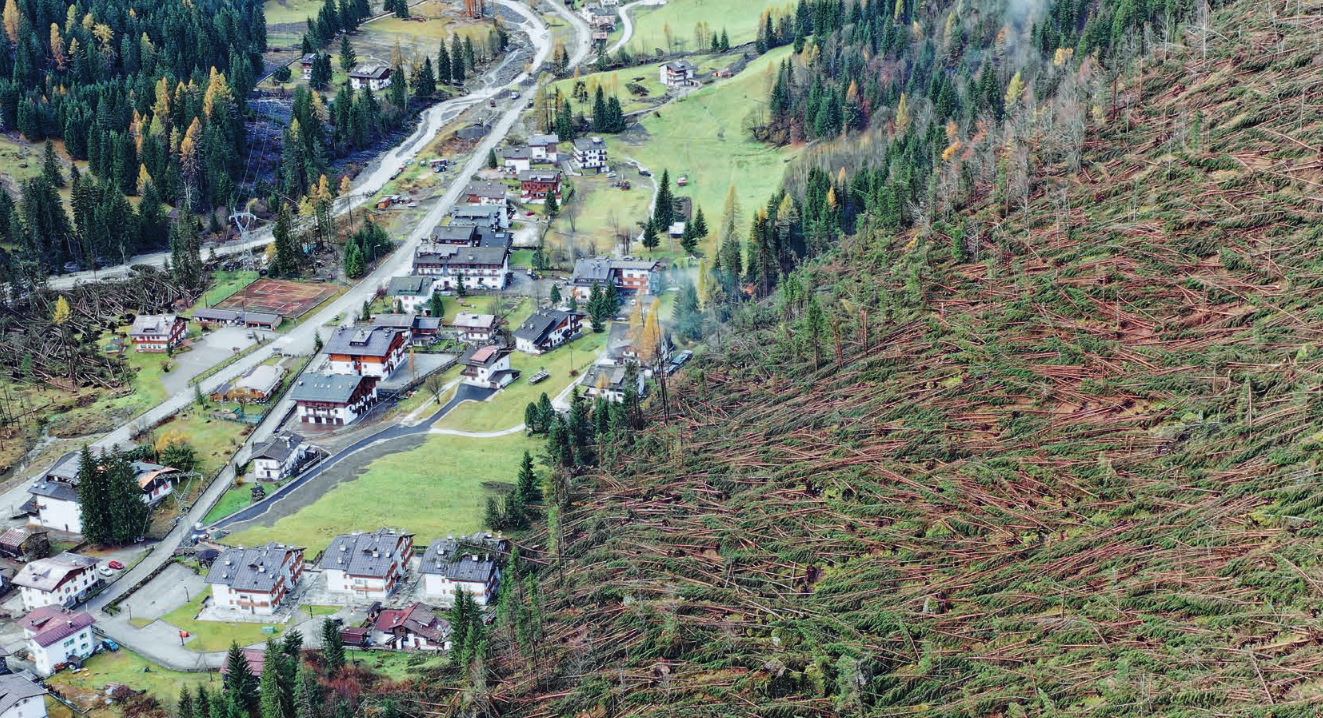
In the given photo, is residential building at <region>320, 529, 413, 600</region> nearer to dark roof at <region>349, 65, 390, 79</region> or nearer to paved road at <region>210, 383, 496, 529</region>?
paved road at <region>210, 383, 496, 529</region>

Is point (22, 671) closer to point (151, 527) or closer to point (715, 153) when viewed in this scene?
point (151, 527)

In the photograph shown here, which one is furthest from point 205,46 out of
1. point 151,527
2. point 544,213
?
point 151,527

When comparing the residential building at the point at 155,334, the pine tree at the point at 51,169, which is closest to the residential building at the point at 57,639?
→ the residential building at the point at 155,334

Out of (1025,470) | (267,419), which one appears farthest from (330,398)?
(1025,470)

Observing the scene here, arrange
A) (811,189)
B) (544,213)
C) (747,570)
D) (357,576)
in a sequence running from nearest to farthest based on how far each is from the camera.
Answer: (747,570)
(357,576)
(811,189)
(544,213)

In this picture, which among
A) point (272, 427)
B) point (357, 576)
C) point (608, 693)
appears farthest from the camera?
point (272, 427)

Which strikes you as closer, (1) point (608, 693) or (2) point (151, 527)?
(1) point (608, 693)

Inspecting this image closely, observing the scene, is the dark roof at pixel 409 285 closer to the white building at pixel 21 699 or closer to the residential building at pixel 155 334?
the residential building at pixel 155 334

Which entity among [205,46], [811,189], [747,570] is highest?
[205,46]
